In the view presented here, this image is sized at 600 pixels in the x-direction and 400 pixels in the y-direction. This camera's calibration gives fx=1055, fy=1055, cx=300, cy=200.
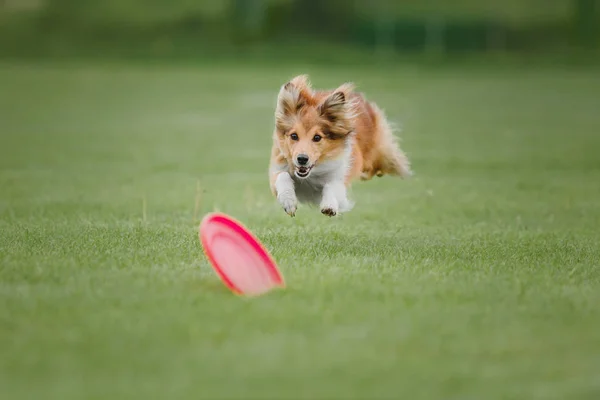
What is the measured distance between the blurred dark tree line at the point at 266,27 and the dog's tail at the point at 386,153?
27385mm

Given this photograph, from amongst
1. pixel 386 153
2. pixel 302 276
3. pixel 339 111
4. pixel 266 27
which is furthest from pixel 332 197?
pixel 266 27

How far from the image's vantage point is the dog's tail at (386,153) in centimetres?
992

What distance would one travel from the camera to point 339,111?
8484 millimetres

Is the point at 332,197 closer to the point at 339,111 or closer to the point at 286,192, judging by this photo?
the point at 286,192

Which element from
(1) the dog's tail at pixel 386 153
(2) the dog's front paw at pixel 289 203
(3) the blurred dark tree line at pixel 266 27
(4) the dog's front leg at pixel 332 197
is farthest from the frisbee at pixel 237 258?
(3) the blurred dark tree line at pixel 266 27

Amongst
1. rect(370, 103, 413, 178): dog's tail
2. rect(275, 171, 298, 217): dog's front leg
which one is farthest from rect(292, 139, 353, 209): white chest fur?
rect(370, 103, 413, 178): dog's tail

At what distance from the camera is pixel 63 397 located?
4301 millimetres

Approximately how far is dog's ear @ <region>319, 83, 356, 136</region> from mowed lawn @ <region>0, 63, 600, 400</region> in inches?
35.9

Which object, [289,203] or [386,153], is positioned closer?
[289,203]

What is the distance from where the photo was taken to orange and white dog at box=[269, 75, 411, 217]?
320 inches

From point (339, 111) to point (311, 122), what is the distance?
0.29 meters

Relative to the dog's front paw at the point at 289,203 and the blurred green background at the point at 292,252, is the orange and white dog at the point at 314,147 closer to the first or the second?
the dog's front paw at the point at 289,203

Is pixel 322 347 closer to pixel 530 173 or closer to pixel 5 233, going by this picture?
pixel 5 233

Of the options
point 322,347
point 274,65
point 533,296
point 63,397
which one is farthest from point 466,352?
point 274,65
